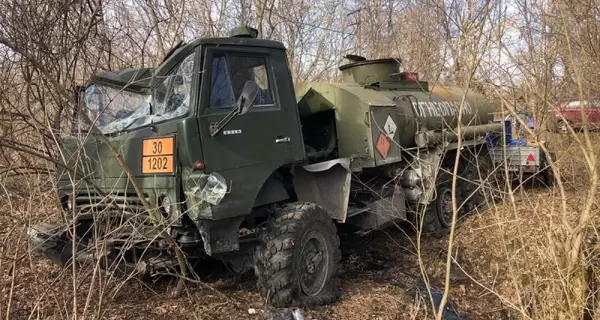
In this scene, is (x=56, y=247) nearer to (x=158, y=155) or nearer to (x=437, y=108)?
(x=158, y=155)

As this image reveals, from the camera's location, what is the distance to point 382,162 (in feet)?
21.4

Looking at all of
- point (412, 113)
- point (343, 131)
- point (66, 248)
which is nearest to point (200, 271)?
point (66, 248)

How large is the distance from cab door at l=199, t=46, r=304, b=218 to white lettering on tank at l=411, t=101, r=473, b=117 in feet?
9.51

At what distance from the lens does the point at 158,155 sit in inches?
180

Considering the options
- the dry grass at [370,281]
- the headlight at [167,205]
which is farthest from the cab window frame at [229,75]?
the dry grass at [370,281]

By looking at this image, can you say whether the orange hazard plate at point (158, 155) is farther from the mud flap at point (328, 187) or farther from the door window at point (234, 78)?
the mud flap at point (328, 187)

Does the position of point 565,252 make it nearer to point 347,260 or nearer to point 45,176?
point 347,260

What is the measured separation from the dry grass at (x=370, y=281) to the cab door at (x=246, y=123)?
1170 mm

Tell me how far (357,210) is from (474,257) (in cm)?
163

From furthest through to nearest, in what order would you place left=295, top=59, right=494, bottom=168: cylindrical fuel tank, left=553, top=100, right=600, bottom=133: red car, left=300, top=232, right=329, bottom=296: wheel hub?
left=295, top=59, right=494, bottom=168: cylindrical fuel tank, left=300, top=232, right=329, bottom=296: wheel hub, left=553, top=100, right=600, bottom=133: red car

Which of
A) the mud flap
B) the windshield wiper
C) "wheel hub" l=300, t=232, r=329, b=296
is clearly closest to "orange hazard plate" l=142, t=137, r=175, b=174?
the windshield wiper

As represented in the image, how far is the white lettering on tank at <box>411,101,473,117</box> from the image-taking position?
299 inches

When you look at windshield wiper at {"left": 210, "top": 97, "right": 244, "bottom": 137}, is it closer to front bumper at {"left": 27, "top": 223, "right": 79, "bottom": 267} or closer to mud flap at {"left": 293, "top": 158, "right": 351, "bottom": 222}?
mud flap at {"left": 293, "top": 158, "right": 351, "bottom": 222}

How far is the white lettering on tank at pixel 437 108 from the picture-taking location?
7.59m
